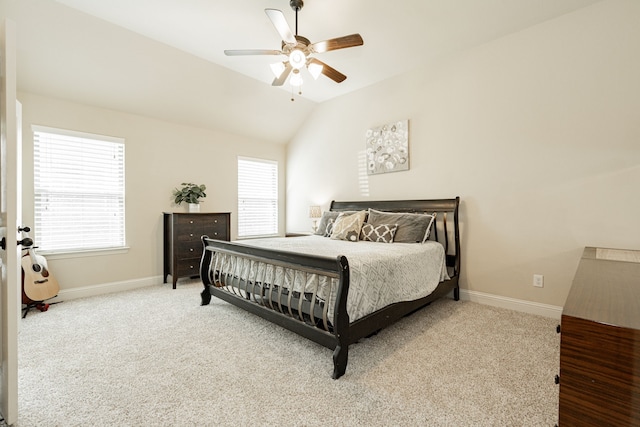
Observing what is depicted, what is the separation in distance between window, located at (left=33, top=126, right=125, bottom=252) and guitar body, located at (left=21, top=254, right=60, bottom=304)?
0.87 ft

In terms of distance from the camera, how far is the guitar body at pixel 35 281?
3000 mm

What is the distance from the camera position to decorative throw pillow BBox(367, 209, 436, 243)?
129 inches

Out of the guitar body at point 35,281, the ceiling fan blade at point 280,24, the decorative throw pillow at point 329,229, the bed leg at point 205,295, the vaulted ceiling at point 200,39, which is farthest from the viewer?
the decorative throw pillow at point 329,229

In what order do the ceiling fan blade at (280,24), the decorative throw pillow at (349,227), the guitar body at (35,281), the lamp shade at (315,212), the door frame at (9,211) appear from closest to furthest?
the door frame at (9,211), the ceiling fan blade at (280,24), the guitar body at (35,281), the decorative throw pillow at (349,227), the lamp shade at (315,212)

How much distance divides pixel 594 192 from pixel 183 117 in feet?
16.1

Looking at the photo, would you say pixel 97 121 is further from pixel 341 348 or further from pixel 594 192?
pixel 594 192

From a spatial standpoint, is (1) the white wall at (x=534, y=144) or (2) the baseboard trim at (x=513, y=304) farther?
(2) the baseboard trim at (x=513, y=304)

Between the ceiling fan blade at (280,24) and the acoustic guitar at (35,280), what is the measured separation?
3.40 metres

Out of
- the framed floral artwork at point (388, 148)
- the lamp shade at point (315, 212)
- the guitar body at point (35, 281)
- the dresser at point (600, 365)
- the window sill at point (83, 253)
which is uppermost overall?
the framed floral artwork at point (388, 148)

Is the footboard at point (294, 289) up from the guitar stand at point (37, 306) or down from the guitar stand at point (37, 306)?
up

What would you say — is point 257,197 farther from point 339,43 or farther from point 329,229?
point 339,43

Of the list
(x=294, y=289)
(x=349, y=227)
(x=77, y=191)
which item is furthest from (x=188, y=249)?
(x=294, y=289)

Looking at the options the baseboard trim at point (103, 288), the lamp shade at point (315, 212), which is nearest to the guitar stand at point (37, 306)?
the baseboard trim at point (103, 288)

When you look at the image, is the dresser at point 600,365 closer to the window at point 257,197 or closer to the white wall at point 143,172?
the white wall at point 143,172
